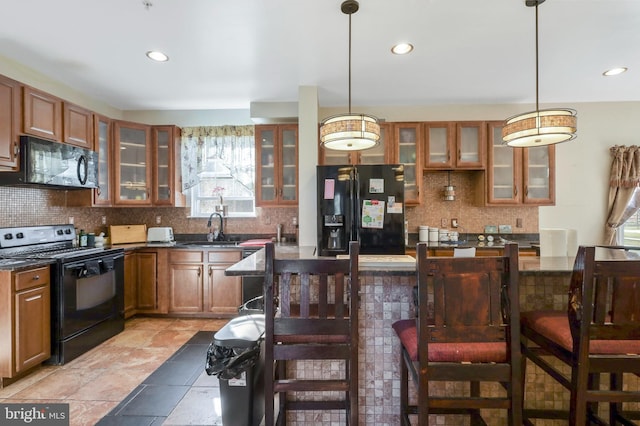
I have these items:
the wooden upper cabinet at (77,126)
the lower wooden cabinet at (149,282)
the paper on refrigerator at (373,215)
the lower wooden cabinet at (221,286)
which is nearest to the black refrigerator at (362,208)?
the paper on refrigerator at (373,215)

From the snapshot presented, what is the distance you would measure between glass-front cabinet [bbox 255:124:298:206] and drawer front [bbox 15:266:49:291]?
2.07 m

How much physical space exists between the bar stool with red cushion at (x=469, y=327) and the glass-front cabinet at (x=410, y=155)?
2.50m

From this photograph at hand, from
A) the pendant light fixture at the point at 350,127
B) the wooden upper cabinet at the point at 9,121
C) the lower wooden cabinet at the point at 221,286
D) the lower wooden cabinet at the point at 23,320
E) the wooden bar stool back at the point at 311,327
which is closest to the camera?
the wooden bar stool back at the point at 311,327

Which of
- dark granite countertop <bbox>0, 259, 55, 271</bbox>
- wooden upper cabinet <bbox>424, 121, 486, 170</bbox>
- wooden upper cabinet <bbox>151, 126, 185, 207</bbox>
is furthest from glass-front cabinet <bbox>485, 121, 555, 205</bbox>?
dark granite countertop <bbox>0, 259, 55, 271</bbox>

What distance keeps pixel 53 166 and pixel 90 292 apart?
47.8 inches

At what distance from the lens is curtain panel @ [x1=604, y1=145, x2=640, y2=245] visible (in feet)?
11.7

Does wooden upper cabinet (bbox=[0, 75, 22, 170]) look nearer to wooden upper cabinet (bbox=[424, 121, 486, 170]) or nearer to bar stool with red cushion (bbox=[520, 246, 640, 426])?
bar stool with red cushion (bbox=[520, 246, 640, 426])

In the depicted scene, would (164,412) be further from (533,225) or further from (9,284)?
(533,225)

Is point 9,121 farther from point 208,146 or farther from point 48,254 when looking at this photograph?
point 208,146

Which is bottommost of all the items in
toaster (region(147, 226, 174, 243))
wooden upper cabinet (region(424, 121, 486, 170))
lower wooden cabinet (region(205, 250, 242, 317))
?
lower wooden cabinet (region(205, 250, 242, 317))

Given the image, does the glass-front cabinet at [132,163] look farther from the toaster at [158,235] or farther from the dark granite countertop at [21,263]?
the dark granite countertop at [21,263]

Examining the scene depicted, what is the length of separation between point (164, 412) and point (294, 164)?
271 cm

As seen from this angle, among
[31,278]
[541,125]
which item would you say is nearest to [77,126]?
[31,278]

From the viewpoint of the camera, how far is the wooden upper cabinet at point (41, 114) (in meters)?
2.56
